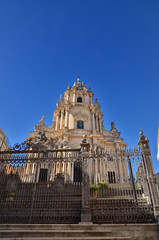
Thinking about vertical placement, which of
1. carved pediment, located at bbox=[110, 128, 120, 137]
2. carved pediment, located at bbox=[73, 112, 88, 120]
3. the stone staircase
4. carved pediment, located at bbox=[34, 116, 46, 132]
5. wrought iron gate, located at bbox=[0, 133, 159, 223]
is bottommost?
the stone staircase

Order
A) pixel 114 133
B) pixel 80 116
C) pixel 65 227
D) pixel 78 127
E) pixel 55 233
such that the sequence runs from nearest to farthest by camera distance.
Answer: pixel 55 233 < pixel 65 227 < pixel 78 127 < pixel 80 116 < pixel 114 133

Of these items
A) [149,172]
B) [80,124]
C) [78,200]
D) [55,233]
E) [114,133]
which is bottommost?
[55,233]

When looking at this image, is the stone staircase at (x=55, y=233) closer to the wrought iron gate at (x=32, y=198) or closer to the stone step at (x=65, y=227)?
the stone step at (x=65, y=227)

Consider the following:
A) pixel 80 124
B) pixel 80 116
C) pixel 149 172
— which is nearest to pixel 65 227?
pixel 149 172

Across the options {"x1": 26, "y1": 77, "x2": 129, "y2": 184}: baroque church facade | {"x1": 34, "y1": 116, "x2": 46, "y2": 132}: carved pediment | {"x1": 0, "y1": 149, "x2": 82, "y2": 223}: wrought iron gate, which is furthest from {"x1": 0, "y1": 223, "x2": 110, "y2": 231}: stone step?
{"x1": 34, "y1": 116, "x2": 46, "y2": 132}: carved pediment

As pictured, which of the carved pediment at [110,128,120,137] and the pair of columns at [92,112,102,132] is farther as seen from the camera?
the carved pediment at [110,128,120,137]

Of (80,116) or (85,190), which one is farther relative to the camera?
(80,116)

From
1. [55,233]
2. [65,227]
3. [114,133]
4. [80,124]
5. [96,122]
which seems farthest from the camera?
[96,122]

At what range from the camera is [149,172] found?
26.6 ft

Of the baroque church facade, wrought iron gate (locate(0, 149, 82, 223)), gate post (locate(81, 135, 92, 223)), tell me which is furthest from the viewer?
the baroque church facade

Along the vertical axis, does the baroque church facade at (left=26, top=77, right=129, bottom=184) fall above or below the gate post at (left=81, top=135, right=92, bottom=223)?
above

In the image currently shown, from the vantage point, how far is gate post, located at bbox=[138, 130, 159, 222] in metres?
7.39

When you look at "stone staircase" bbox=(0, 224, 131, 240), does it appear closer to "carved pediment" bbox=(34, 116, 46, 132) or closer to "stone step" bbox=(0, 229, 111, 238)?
"stone step" bbox=(0, 229, 111, 238)

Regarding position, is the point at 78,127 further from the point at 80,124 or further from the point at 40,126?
the point at 40,126
